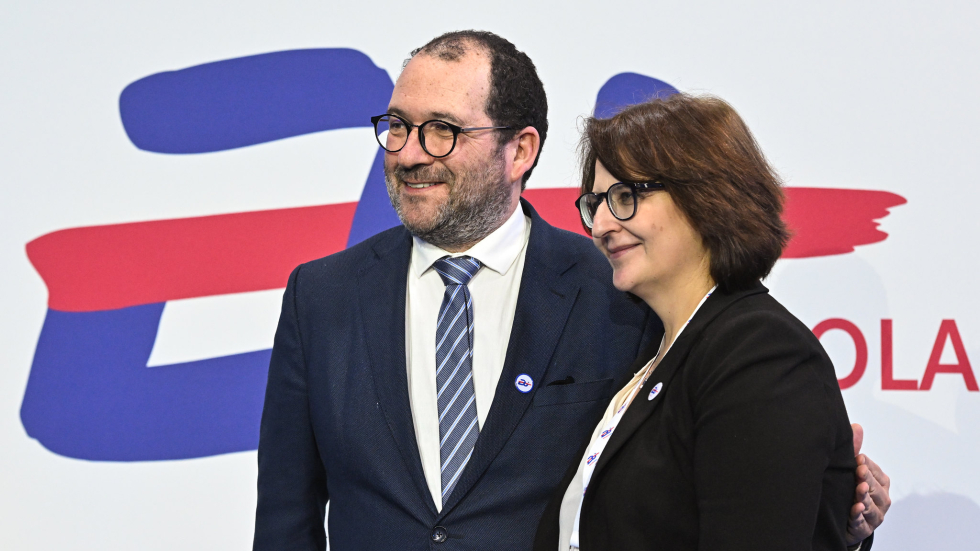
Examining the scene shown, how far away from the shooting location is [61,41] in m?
2.53

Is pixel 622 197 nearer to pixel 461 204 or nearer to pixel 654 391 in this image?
pixel 654 391

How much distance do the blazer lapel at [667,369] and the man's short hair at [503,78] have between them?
0.65m

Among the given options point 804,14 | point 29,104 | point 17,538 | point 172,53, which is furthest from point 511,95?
point 17,538

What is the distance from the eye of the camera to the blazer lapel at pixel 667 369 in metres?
1.21

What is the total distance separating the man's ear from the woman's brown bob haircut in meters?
0.47

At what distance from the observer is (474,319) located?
1.65m

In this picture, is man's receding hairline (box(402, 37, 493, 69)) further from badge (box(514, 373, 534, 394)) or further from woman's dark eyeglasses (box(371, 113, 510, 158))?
badge (box(514, 373, 534, 394))

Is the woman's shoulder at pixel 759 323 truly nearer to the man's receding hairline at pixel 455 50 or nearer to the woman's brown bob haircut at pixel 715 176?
the woman's brown bob haircut at pixel 715 176

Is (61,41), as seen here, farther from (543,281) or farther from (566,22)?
(543,281)

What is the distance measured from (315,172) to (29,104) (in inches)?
36.9

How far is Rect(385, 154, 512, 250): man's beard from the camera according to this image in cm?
162

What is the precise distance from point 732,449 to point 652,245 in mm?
368

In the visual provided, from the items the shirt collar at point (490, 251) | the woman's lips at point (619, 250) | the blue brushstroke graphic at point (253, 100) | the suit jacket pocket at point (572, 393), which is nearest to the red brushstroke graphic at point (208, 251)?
the blue brushstroke graphic at point (253, 100)

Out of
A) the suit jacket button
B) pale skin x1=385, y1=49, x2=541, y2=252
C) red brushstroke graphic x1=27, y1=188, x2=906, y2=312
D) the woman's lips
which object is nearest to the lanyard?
the woman's lips
